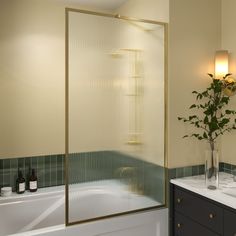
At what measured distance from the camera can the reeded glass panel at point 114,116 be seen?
193 centimetres

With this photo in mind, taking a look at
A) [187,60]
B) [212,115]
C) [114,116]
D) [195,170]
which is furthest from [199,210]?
[187,60]

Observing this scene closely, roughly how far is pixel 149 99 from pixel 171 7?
0.78 m

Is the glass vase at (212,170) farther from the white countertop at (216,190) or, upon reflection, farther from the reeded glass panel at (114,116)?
the reeded glass panel at (114,116)

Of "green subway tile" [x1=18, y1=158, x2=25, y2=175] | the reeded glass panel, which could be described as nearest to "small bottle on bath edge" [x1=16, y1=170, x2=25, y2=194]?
"green subway tile" [x1=18, y1=158, x2=25, y2=175]

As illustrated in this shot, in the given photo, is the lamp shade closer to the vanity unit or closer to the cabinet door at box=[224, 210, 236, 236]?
the vanity unit

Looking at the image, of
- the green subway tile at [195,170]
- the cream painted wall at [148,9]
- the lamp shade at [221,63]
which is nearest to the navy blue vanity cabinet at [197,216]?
the green subway tile at [195,170]

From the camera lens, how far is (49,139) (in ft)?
9.37

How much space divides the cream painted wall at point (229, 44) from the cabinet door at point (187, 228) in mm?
697

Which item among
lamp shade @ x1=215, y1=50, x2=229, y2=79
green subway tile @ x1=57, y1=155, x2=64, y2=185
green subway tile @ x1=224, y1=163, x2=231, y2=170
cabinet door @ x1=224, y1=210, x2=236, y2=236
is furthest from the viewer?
green subway tile @ x1=57, y1=155, x2=64, y2=185

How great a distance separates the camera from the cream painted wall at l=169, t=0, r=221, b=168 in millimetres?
2260

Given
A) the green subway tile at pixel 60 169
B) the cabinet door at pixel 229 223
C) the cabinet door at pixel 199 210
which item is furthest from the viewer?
the green subway tile at pixel 60 169

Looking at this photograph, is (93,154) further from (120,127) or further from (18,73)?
(18,73)

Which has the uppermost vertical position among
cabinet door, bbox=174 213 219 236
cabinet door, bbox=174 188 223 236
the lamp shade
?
the lamp shade

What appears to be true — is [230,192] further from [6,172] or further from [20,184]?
[6,172]
